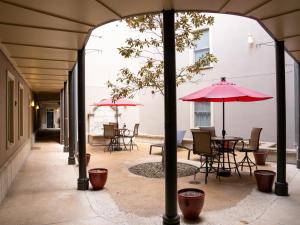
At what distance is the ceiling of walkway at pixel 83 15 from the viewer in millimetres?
3521

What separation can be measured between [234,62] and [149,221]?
906 cm

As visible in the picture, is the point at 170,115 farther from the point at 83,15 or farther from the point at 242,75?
the point at 242,75

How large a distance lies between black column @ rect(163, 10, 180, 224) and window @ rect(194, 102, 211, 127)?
9263 mm

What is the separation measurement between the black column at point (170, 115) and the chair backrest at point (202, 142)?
2573 mm

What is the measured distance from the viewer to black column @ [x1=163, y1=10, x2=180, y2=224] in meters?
3.73

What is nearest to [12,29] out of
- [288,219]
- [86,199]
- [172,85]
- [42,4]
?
[42,4]

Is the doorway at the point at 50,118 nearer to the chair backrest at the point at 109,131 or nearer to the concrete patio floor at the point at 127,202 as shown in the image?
the chair backrest at the point at 109,131

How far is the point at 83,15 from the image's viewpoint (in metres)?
3.89

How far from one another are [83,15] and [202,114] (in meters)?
9.86

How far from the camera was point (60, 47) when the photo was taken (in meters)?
5.54

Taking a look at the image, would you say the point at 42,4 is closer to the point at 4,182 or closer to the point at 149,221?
the point at 149,221

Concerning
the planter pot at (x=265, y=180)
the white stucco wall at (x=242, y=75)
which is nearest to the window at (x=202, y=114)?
the white stucco wall at (x=242, y=75)

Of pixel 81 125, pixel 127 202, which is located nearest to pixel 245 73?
pixel 81 125


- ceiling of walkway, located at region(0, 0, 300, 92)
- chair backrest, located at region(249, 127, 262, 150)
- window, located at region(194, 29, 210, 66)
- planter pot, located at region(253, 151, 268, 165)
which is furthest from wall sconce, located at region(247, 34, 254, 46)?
ceiling of walkway, located at region(0, 0, 300, 92)
